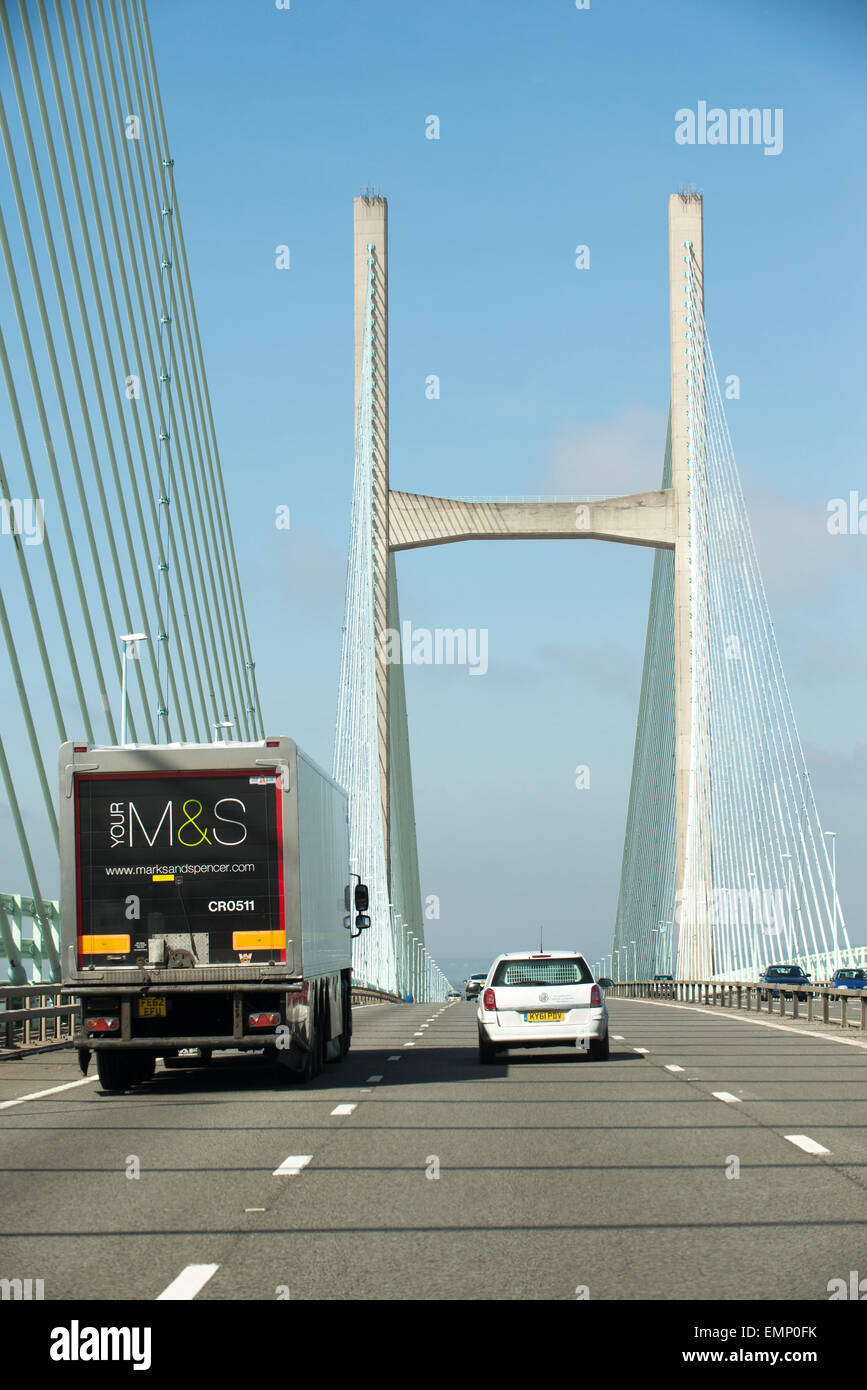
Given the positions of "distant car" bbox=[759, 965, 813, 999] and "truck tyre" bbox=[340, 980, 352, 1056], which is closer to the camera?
"truck tyre" bbox=[340, 980, 352, 1056]

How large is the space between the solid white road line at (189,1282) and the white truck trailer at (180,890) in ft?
30.6

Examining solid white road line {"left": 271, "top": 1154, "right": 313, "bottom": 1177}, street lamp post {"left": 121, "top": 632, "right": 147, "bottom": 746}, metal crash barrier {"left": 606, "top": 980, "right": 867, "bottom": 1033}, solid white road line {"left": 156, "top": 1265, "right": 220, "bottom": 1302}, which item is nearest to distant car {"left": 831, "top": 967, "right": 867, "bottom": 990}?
metal crash barrier {"left": 606, "top": 980, "right": 867, "bottom": 1033}

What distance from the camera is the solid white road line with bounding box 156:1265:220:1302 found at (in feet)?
21.9

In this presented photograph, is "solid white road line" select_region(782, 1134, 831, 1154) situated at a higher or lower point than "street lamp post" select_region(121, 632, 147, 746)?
lower

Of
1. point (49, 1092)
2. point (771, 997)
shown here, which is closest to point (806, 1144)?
point (49, 1092)

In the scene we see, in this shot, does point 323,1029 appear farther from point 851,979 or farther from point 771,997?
point 851,979

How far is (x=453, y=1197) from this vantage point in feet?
30.7

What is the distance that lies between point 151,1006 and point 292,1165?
619 centimetres

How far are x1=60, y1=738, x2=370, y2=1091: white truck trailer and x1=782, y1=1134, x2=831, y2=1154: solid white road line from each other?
573 centimetres

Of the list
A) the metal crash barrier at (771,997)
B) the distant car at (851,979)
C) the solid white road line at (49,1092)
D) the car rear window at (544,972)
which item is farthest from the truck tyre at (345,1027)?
the distant car at (851,979)

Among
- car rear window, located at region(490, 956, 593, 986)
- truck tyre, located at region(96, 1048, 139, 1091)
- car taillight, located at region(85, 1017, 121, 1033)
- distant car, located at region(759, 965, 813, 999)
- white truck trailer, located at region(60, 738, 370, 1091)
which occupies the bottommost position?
distant car, located at region(759, 965, 813, 999)

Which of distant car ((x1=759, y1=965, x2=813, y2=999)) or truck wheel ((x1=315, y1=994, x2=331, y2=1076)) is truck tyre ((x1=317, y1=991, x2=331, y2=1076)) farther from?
distant car ((x1=759, y1=965, x2=813, y2=999))

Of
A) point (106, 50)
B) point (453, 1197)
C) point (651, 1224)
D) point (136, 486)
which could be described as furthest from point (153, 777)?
point (106, 50)

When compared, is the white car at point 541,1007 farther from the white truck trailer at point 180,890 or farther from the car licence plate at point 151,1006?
the car licence plate at point 151,1006
